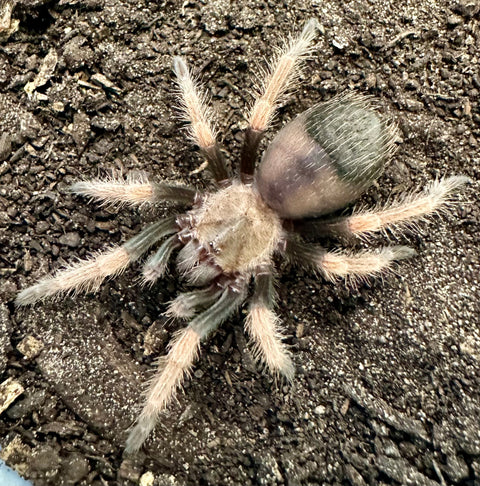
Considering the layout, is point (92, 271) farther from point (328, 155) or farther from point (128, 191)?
point (328, 155)

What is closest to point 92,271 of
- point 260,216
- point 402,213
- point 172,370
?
point 172,370

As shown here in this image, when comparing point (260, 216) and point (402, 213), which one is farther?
point (260, 216)

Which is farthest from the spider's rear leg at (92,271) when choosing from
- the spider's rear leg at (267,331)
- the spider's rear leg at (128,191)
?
the spider's rear leg at (267,331)

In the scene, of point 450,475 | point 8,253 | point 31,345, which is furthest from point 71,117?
point 450,475

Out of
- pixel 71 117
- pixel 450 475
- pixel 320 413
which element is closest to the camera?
pixel 450 475

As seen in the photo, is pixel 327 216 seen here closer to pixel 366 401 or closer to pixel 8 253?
pixel 366 401

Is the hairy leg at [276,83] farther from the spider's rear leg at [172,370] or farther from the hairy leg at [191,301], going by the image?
the spider's rear leg at [172,370]
